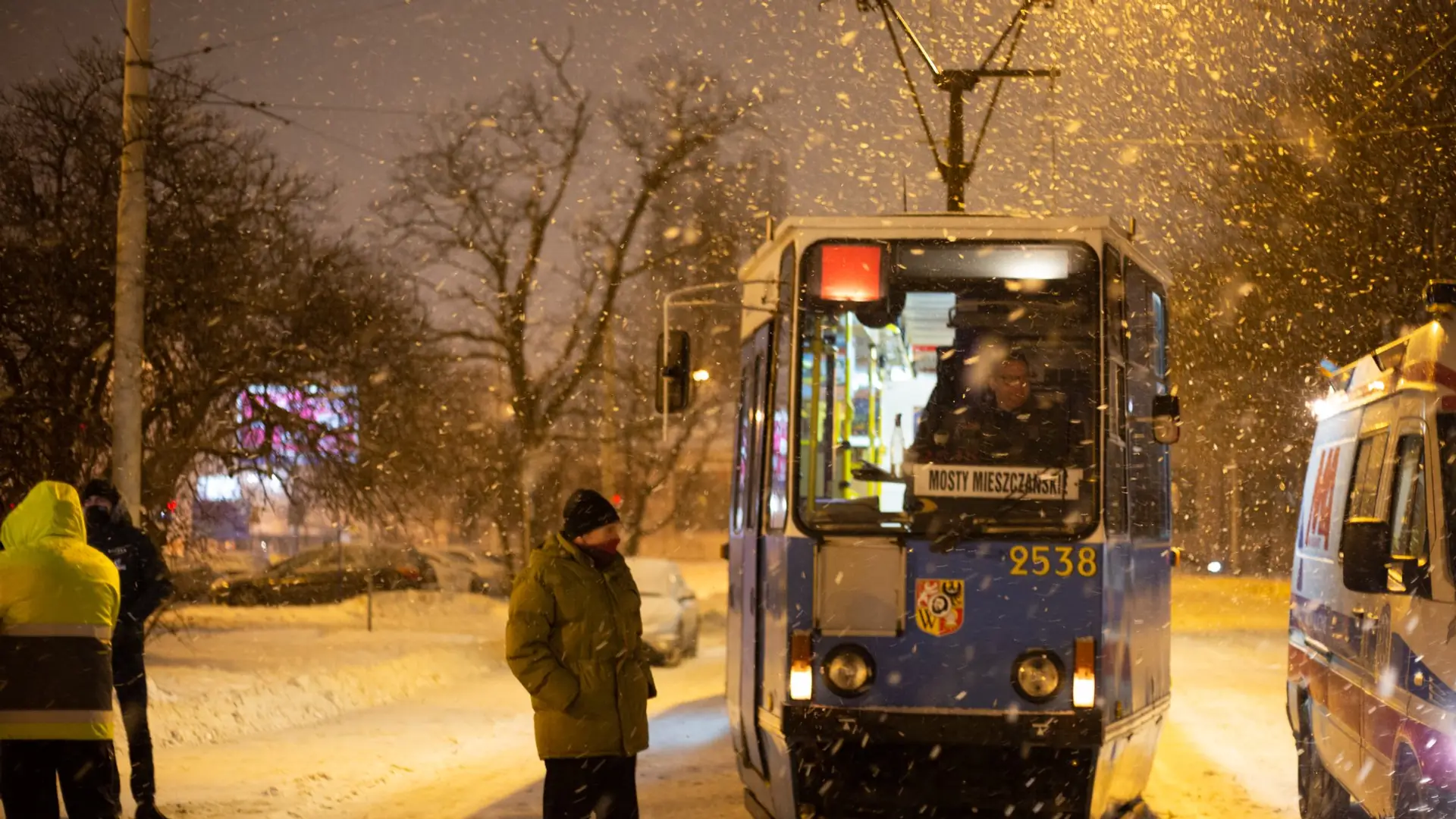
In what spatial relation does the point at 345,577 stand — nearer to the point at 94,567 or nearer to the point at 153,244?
the point at 153,244

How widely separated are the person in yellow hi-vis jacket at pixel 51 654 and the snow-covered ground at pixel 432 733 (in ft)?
9.56

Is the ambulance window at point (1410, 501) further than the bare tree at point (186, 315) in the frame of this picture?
No

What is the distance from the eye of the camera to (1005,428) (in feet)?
25.8

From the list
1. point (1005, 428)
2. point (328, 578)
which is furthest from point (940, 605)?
point (328, 578)

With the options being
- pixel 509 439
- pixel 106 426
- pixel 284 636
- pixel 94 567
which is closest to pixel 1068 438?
pixel 94 567

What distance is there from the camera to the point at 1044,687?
24.5 ft

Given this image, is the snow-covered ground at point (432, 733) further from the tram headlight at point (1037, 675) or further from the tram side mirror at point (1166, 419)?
the tram side mirror at point (1166, 419)

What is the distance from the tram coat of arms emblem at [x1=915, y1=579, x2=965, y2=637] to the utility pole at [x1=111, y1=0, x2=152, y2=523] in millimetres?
7501

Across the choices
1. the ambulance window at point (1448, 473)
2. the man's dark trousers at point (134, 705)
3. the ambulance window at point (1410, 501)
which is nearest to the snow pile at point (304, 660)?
the man's dark trousers at point (134, 705)

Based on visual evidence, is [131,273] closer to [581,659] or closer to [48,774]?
[48,774]

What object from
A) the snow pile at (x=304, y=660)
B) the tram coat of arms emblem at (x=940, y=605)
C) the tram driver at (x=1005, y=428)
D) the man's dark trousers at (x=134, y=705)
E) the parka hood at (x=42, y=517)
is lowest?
the snow pile at (x=304, y=660)

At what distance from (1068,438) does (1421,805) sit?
2190mm

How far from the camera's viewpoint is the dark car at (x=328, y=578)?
123ft

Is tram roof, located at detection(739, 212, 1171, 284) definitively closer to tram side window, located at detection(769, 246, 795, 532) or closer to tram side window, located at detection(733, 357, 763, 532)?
tram side window, located at detection(769, 246, 795, 532)
